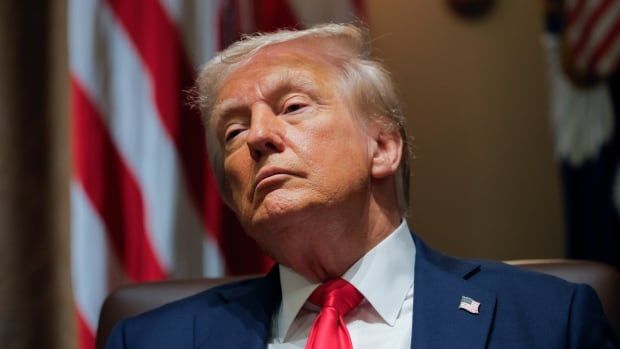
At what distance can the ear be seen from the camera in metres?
1.90

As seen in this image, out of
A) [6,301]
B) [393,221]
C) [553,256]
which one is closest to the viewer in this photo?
[393,221]

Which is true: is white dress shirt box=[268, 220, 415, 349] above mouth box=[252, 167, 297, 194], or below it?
below

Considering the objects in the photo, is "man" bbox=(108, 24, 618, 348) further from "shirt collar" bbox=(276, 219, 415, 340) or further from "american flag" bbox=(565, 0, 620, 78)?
"american flag" bbox=(565, 0, 620, 78)

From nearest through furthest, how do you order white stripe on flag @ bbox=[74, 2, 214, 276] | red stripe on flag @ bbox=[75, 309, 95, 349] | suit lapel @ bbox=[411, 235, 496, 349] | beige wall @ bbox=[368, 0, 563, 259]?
suit lapel @ bbox=[411, 235, 496, 349] < red stripe on flag @ bbox=[75, 309, 95, 349] < white stripe on flag @ bbox=[74, 2, 214, 276] < beige wall @ bbox=[368, 0, 563, 259]

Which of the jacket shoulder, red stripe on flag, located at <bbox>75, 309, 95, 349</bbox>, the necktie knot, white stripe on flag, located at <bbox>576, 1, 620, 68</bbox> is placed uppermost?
white stripe on flag, located at <bbox>576, 1, 620, 68</bbox>

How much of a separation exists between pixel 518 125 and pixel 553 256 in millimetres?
442

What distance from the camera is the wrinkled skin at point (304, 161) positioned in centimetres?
177

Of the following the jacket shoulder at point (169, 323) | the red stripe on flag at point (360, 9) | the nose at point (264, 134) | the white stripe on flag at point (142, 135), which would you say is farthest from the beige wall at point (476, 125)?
the nose at point (264, 134)

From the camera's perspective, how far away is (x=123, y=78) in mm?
2650

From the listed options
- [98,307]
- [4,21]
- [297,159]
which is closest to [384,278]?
[297,159]

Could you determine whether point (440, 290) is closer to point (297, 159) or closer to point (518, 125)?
point (297, 159)

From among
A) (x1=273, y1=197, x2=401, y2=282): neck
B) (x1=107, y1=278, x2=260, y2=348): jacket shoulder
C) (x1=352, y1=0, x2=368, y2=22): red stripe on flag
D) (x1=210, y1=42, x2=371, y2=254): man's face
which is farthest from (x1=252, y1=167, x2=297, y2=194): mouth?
(x1=352, y1=0, x2=368, y2=22): red stripe on flag

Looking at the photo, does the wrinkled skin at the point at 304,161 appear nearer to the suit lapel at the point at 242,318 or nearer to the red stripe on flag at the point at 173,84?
the suit lapel at the point at 242,318

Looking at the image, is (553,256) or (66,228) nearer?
(66,228)
